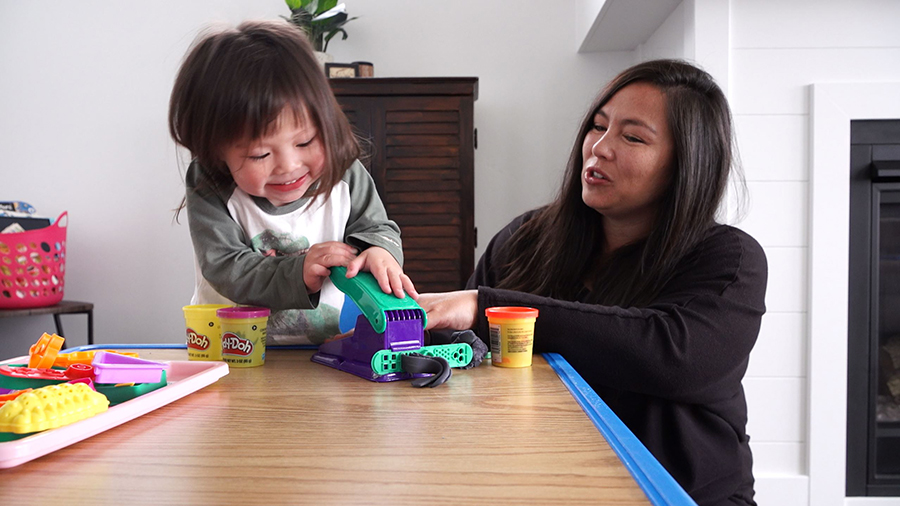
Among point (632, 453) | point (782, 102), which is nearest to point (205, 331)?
point (632, 453)

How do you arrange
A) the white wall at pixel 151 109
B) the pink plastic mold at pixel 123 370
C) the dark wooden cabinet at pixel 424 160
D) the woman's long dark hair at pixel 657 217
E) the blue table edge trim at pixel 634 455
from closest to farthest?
the blue table edge trim at pixel 634 455 < the pink plastic mold at pixel 123 370 < the woman's long dark hair at pixel 657 217 < the dark wooden cabinet at pixel 424 160 < the white wall at pixel 151 109

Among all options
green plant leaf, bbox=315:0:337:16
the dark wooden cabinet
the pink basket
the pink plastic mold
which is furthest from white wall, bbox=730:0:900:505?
the pink basket

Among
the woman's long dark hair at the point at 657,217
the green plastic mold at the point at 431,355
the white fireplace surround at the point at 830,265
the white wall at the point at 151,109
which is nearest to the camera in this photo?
the green plastic mold at the point at 431,355

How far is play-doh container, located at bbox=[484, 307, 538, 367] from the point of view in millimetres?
872

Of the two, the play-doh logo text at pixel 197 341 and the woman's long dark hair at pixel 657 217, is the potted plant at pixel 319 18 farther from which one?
the play-doh logo text at pixel 197 341

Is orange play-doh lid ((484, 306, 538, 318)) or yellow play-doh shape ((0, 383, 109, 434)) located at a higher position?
orange play-doh lid ((484, 306, 538, 318))

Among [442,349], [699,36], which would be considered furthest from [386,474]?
[699,36]

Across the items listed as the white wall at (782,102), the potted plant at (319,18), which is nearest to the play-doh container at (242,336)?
the white wall at (782,102)

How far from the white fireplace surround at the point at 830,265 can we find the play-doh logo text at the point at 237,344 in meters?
1.61

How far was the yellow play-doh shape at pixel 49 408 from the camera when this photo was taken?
511mm

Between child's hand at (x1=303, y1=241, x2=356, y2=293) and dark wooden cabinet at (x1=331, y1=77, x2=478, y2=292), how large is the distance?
1542 millimetres

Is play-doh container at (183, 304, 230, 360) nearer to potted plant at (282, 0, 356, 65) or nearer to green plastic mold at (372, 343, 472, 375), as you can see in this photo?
green plastic mold at (372, 343, 472, 375)

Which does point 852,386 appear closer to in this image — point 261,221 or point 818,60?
point 818,60

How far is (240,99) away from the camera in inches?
38.4
